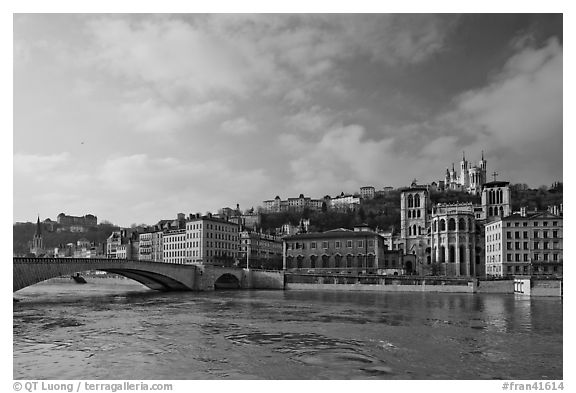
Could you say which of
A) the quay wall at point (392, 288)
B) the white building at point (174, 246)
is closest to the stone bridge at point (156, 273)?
the quay wall at point (392, 288)

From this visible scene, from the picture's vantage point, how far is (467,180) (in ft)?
265

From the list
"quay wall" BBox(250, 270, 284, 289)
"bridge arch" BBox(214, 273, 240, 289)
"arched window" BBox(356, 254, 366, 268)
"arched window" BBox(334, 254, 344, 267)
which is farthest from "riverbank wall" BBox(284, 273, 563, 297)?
"arched window" BBox(356, 254, 366, 268)

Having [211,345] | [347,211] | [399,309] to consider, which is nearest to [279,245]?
[347,211]

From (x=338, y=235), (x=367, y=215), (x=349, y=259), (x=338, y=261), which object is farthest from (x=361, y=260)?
(x=367, y=215)

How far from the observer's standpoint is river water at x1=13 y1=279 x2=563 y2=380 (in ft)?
27.8

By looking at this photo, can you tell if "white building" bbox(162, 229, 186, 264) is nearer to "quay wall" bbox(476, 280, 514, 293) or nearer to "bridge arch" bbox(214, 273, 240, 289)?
"bridge arch" bbox(214, 273, 240, 289)

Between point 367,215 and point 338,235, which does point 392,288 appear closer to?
point 338,235

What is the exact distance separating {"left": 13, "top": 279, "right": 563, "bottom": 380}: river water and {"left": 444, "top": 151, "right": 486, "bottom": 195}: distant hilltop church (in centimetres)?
5821

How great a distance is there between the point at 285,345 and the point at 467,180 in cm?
7540

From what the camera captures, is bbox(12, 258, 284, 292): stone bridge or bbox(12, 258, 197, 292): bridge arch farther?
bbox(12, 258, 284, 292): stone bridge

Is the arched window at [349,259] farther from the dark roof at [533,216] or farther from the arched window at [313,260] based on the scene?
the dark roof at [533,216]

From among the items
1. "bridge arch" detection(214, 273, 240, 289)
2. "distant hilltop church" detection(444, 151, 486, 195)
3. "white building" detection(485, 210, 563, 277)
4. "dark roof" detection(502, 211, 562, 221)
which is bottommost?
"bridge arch" detection(214, 273, 240, 289)

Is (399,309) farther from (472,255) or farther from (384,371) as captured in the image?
(472,255)

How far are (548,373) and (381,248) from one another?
136 ft
